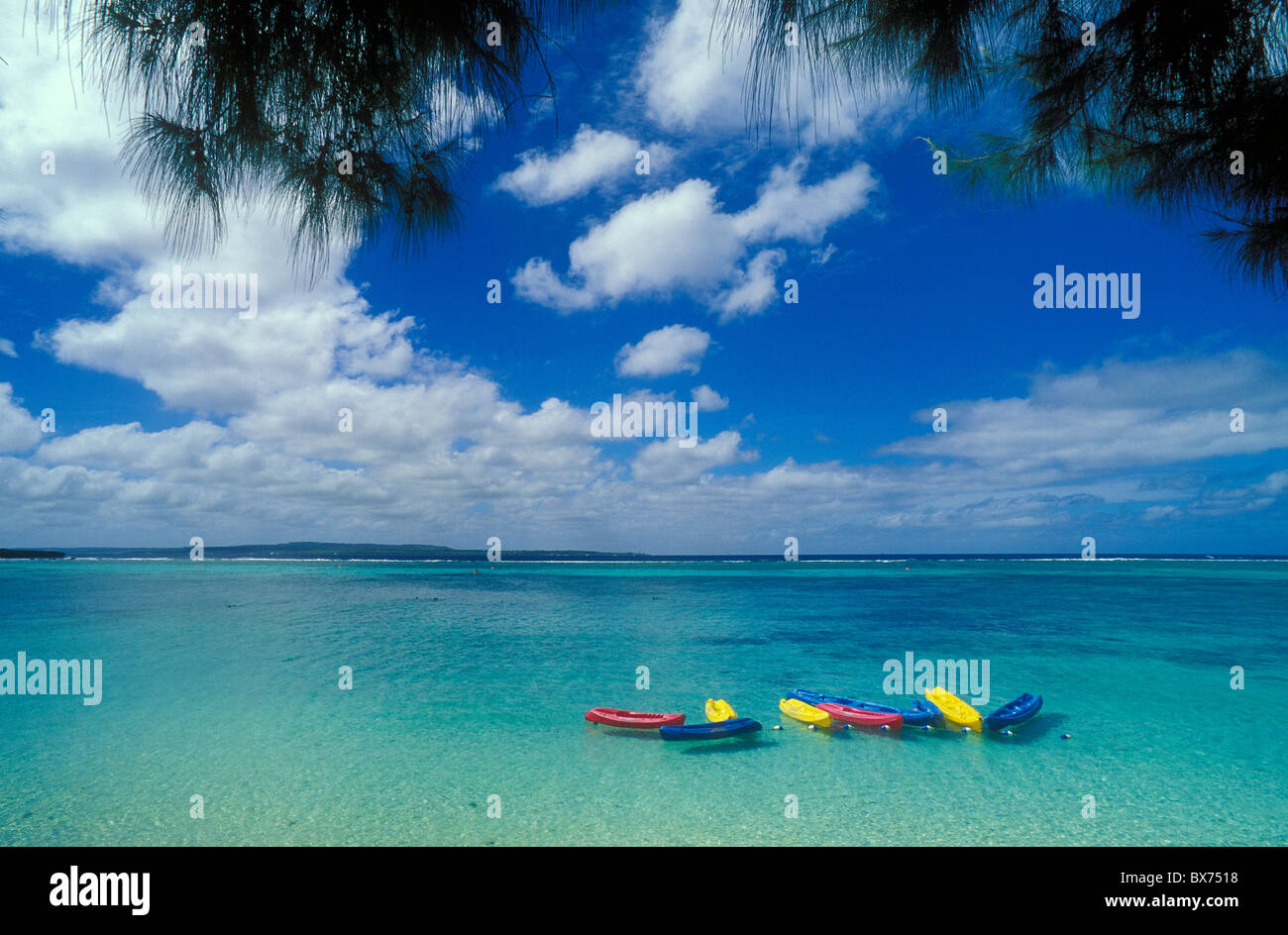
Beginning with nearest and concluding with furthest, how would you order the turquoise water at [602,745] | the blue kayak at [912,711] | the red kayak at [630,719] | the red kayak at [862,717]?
the turquoise water at [602,745] → the red kayak at [630,719] → the red kayak at [862,717] → the blue kayak at [912,711]

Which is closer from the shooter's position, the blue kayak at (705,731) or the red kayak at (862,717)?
the blue kayak at (705,731)

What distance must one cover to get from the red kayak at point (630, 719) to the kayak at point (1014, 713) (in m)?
3.85

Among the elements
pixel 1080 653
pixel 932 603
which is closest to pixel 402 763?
pixel 1080 653

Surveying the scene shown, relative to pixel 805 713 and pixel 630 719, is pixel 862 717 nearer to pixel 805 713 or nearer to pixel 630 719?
pixel 805 713

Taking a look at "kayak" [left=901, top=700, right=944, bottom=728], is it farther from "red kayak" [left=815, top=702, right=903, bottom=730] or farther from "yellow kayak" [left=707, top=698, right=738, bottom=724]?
"yellow kayak" [left=707, top=698, right=738, bottom=724]

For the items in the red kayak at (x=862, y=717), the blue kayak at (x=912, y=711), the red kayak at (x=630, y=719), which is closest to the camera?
the red kayak at (x=630, y=719)

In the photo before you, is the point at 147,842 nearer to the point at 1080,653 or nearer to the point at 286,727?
the point at 286,727

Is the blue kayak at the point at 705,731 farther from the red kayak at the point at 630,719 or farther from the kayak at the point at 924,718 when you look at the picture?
the kayak at the point at 924,718

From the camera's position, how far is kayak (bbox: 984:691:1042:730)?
23.5 feet

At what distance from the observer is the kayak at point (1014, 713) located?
716 cm

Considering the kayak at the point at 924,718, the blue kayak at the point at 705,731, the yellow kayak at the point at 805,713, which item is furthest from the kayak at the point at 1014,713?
the blue kayak at the point at 705,731

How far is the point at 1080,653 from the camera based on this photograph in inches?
489

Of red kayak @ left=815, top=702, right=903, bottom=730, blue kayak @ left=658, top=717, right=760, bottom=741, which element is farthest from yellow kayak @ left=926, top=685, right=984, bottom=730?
blue kayak @ left=658, top=717, right=760, bottom=741

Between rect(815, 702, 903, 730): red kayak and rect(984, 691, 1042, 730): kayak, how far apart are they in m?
1.14
